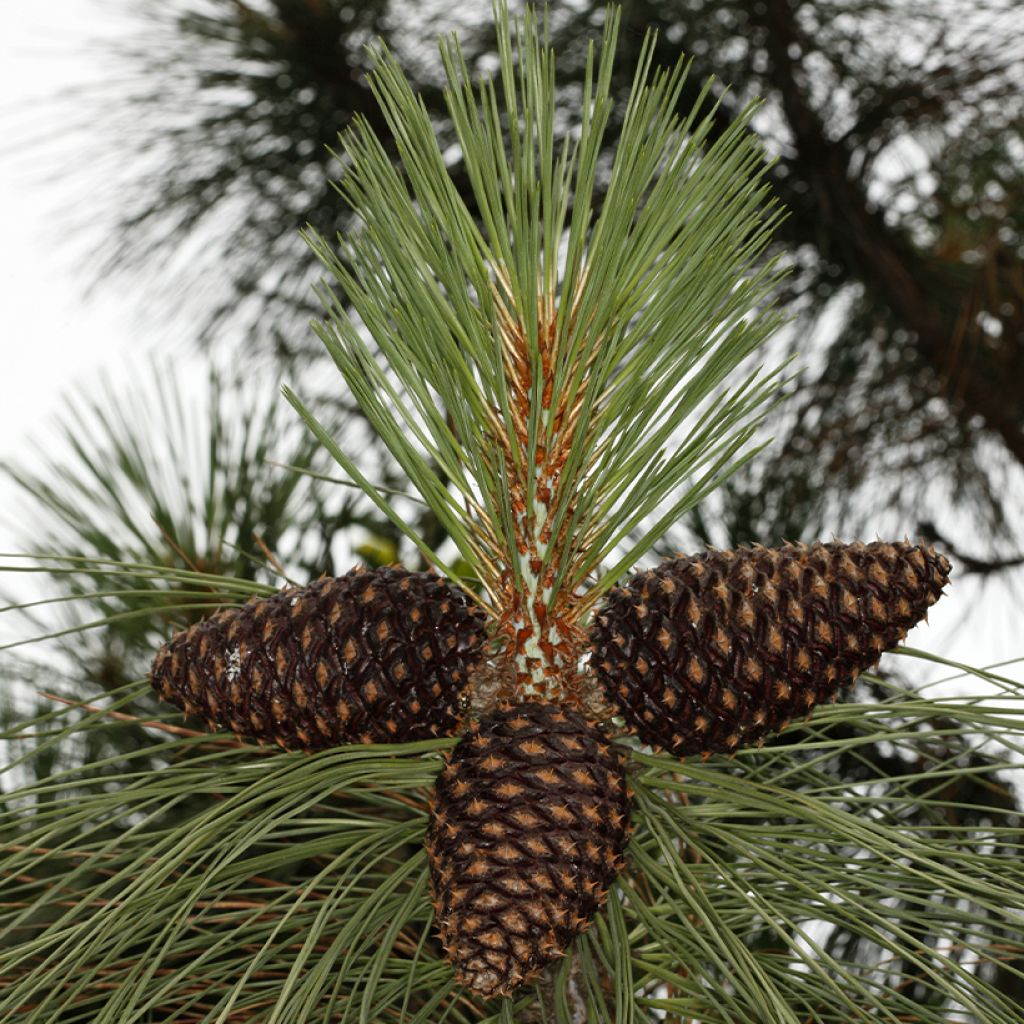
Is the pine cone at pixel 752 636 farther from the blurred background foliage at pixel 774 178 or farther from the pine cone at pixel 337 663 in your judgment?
the blurred background foliage at pixel 774 178

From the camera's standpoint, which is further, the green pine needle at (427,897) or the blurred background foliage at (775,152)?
the blurred background foliage at (775,152)

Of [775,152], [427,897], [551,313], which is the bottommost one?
[427,897]

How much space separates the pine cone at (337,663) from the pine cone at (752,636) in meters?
0.05

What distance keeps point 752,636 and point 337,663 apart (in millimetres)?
125

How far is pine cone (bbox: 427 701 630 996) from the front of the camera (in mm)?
354

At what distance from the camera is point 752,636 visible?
37 cm

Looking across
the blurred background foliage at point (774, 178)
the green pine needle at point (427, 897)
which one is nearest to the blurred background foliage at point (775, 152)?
the blurred background foliage at point (774, 178)

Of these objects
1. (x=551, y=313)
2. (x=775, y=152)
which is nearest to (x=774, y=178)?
(x=775, y=152)

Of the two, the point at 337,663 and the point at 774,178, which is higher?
the point at 774,178

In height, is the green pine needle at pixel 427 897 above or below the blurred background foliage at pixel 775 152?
below

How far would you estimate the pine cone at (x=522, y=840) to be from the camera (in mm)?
354

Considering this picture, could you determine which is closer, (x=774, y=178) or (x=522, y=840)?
(x=522, y=840)

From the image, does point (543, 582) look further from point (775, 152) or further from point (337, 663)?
point (775, 152)

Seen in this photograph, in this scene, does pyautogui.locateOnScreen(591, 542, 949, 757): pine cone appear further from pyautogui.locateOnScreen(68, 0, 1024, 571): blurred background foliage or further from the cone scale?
pyautogui.locateOnScreen(68, 0, 1024, 571): blurred background foliage
